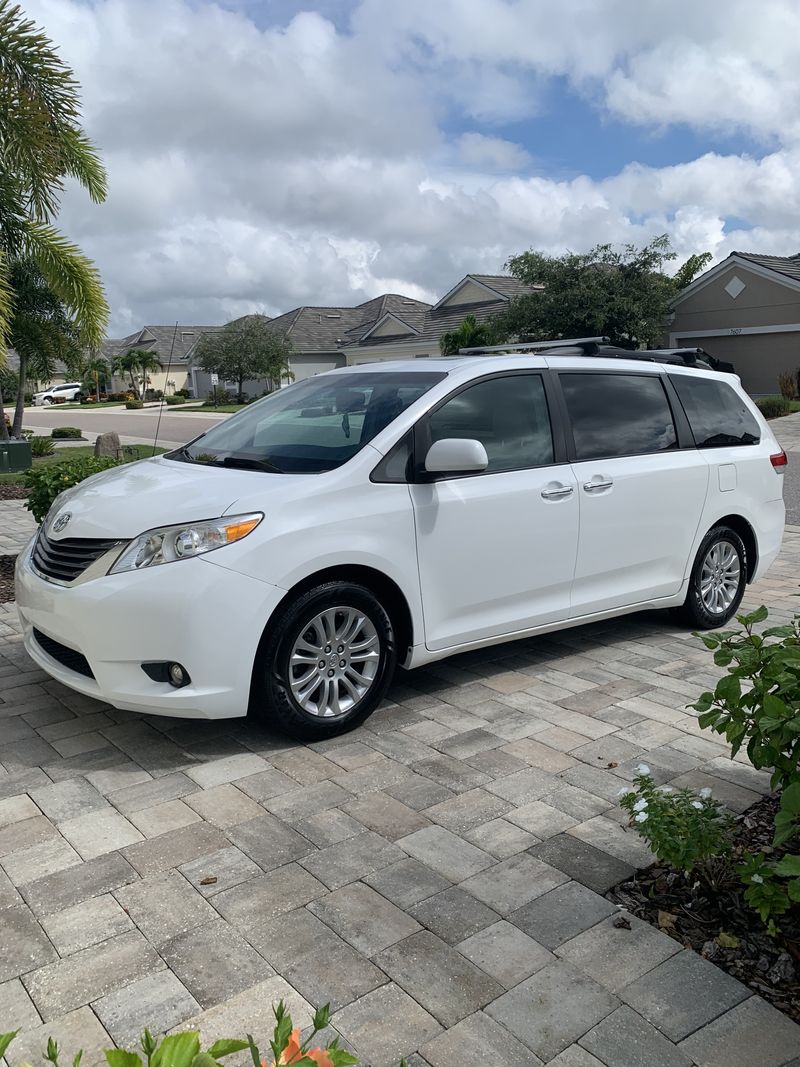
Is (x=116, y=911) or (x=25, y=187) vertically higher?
(x=25, y=187)

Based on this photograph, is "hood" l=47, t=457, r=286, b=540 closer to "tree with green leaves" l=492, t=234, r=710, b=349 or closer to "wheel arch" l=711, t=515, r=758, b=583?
"wheel arch" l=711, t=515, r=758, b=583

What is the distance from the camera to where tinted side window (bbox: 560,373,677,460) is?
5.48 metres

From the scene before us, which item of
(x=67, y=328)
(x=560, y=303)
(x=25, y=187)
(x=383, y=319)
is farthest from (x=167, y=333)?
(x=25, y=187)

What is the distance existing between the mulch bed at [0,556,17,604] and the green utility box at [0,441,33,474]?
10084 mm

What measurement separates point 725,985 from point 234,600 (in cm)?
236

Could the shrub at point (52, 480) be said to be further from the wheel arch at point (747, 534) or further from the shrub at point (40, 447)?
the shrub at point (40, 447)

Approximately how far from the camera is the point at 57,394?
246 ft

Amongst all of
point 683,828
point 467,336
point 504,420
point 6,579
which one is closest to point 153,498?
point 504,420

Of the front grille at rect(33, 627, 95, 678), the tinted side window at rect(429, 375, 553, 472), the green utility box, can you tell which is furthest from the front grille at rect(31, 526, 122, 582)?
the green utility box

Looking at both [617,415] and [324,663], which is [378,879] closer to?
[324,663]

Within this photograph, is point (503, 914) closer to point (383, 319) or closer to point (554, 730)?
point (554, 730)

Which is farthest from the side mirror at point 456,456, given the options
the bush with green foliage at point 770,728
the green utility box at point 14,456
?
the green utility box at point 14,456

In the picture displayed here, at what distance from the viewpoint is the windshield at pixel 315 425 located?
4.74m

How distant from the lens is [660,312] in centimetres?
3628
